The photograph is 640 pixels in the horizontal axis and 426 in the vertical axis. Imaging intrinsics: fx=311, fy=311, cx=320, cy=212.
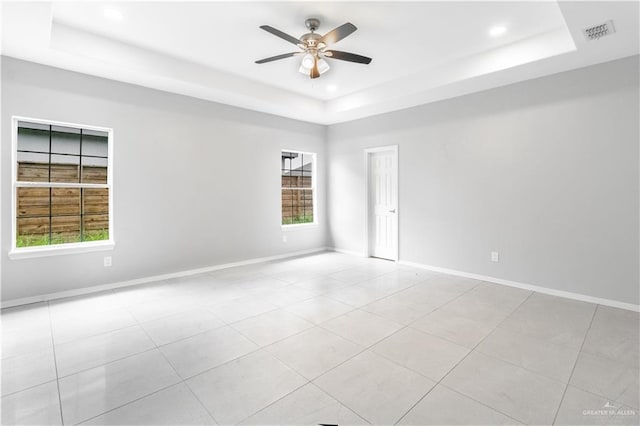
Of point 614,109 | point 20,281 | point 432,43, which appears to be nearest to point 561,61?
A: point 614,109

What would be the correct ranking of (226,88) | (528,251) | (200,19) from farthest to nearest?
(226,88) → (528,251) → (200,19)

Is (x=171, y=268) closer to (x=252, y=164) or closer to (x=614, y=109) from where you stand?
(x=252, y=164)

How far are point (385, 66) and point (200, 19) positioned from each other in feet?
7.76

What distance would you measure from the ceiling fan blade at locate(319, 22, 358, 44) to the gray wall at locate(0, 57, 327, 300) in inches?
104

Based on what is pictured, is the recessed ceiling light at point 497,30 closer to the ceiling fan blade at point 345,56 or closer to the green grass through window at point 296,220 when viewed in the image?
the ceiling fan blade at point 345,56

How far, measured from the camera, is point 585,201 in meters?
3.64

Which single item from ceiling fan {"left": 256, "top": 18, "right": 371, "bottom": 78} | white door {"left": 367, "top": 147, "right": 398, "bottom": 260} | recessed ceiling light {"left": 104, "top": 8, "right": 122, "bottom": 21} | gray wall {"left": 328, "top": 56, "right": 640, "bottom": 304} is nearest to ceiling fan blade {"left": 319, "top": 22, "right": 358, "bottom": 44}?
ceiling fan {"left": 256, "top": 18, "right": 371, "bottom": 78}

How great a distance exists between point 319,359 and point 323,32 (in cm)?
326

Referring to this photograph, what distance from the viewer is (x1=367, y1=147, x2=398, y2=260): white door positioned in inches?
222

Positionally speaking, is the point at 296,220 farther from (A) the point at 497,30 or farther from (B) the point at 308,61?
(A) the point at 497,30

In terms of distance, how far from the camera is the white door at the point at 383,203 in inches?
222

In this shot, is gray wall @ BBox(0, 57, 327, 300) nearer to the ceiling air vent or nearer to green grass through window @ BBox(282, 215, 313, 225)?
green grass through window @ BBox(282, 215, 313, 225)

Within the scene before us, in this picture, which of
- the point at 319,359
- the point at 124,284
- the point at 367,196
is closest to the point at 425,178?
the point at 367,196

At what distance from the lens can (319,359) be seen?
2.37 meters
